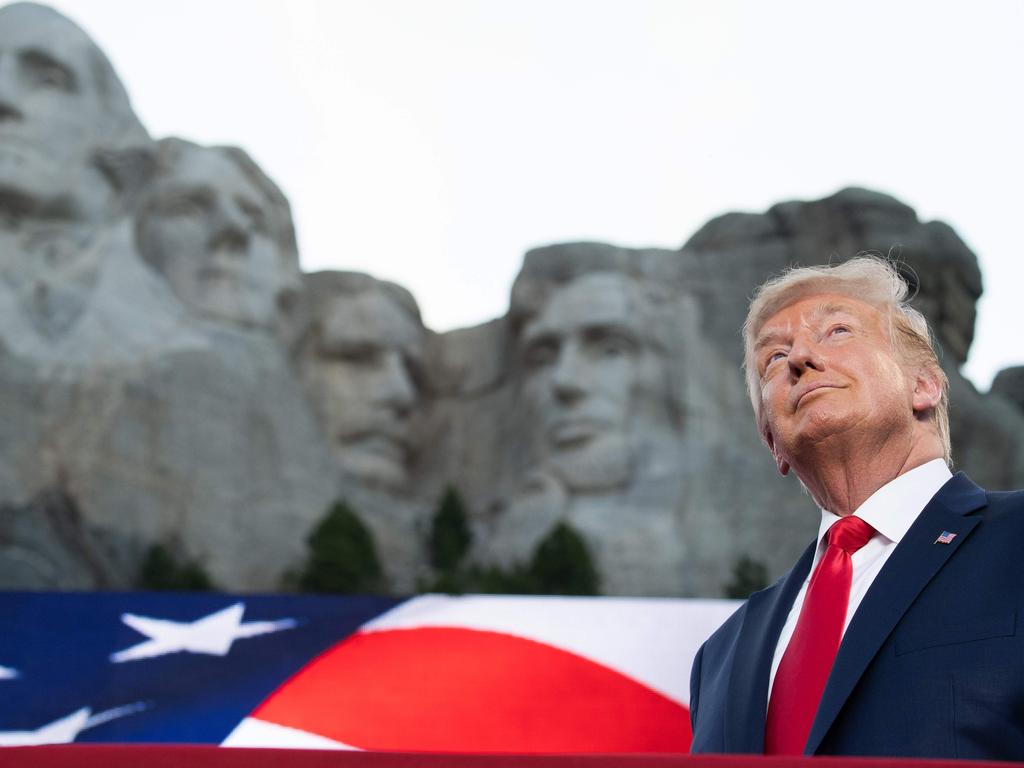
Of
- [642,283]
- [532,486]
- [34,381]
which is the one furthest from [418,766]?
[642,283]

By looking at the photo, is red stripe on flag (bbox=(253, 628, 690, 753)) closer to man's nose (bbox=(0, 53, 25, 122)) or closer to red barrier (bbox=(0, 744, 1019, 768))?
red barrier (bbox=(0, 744, 1019, 768))

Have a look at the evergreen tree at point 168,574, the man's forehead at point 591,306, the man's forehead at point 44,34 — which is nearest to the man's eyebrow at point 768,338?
the evergreen tree at point 168,574

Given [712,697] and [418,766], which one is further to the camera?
[712,697]

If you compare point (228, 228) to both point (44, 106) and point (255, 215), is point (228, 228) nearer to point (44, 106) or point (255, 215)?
point (255, 215)

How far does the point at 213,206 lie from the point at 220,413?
2128mm

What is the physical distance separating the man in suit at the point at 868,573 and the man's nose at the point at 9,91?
1166cm

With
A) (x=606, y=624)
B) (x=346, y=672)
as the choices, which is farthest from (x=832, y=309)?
(x=346, y=672)

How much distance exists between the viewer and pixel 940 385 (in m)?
1.81

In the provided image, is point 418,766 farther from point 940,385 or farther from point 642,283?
point 642,283

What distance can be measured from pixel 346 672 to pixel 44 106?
10.6 m

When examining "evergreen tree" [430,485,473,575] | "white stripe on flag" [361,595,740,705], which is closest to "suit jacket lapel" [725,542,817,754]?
"white stripe on flag" [361,595,740,705]

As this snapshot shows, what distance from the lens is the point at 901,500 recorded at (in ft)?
5.57

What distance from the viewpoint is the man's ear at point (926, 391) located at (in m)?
1.78

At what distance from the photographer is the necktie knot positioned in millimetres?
1691
